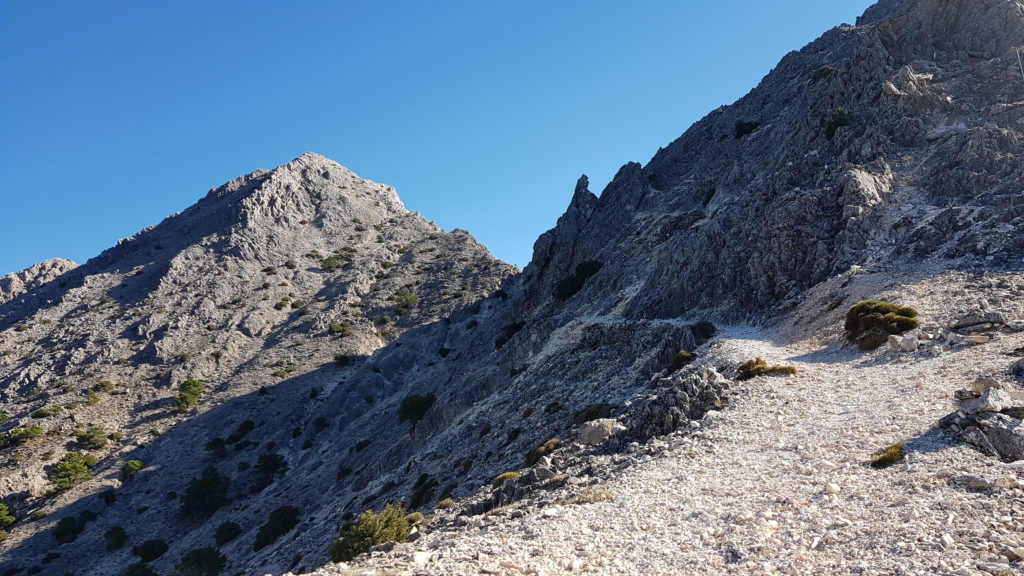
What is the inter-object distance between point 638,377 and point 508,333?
108 feet

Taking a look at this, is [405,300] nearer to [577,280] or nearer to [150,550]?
[577,280]

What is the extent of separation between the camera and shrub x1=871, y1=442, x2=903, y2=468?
14125 millimetres

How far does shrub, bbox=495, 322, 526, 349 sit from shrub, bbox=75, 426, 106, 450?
191ft

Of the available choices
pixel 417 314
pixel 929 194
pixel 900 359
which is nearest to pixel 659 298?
pixel 929 194

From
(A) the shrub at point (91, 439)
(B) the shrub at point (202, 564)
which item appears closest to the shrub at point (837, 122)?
(B) the shrub at point (202, 564)

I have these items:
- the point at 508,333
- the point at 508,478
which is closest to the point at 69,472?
the point at 508,333

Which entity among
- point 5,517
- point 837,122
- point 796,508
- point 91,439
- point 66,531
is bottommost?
point 796,508

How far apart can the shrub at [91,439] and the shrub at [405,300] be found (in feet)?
165

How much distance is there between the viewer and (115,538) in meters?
58.3

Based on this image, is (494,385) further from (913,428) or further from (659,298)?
(913,428)

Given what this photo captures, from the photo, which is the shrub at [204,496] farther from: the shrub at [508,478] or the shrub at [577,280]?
the shrub at [508,478]

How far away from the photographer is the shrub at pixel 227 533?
174 ft

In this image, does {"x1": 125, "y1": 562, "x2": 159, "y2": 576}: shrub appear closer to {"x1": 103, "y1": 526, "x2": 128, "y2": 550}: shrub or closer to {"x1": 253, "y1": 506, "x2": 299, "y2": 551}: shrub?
{"x1": 103, "y1": 526, "x2": 128, "y2": 550}: shrub

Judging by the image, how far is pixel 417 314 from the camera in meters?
107
